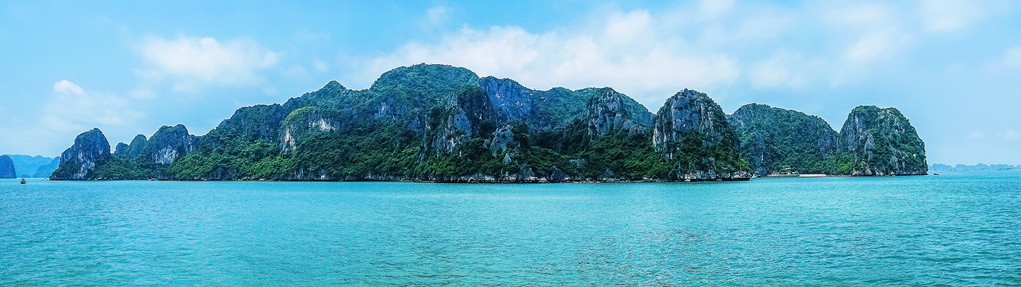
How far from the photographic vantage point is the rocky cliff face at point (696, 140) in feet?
533

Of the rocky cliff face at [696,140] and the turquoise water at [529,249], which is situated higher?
the rocky cliff face at [696,140]

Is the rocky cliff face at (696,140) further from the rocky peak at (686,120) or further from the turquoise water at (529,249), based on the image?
the turquoise water at (529,249)

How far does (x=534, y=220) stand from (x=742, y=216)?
1839 cm

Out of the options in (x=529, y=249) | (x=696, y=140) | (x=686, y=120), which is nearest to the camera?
(x=529, y=249)

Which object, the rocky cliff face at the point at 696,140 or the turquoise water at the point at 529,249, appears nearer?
the turquoise water at the point at 529,249

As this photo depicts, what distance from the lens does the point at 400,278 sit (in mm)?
22719

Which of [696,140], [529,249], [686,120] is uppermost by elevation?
[686,120]

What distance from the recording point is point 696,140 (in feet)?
563

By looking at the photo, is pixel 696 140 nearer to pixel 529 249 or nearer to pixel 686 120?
pixel 686 120

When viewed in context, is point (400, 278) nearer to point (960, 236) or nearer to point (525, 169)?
point (960, 236)

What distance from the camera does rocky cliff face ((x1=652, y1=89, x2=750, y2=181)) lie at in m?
162

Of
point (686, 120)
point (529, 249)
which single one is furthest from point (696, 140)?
point (529, 249)

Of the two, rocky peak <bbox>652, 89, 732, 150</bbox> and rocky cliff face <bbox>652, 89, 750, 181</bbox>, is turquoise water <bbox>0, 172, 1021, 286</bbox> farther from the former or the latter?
rocky peak <bbox>652, 89, 732, 150</bbox>

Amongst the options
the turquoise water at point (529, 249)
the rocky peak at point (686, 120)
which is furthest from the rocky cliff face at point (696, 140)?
the turquoise water at point (529, 249)
